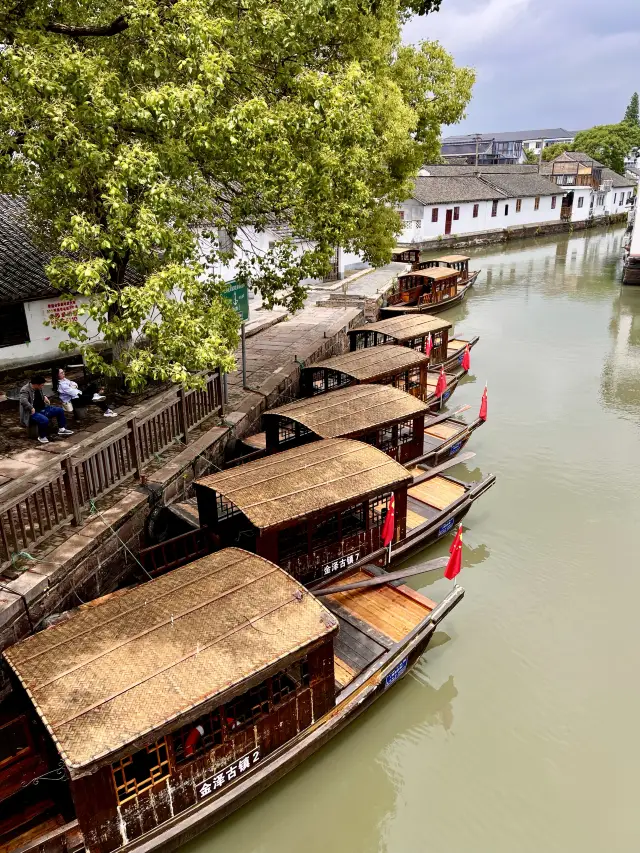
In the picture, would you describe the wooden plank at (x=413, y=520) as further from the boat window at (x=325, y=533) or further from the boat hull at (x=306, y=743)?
the boat hull at (x=306, y=743)

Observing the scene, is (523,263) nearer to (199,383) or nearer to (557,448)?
(557,448)

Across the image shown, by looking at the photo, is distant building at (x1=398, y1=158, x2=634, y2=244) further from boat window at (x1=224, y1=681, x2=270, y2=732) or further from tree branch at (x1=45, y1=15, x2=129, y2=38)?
boat window at (x1=224, y1=681, x2=270, y2=732)

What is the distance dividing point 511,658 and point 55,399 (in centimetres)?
1160

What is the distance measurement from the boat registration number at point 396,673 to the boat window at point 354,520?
2.20 meters

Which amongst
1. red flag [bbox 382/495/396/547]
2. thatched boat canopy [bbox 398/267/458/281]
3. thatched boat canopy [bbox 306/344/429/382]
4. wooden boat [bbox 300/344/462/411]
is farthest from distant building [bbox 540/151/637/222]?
red flag [bbox 382/495/396/547]

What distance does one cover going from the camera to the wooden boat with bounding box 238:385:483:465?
463 inches

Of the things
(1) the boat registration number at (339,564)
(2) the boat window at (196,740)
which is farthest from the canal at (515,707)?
(1) the boat registration number at (339,564)

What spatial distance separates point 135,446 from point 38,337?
302 inches

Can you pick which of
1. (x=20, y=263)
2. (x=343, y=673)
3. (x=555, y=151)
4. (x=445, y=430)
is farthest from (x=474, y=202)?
(x=343, y=673)

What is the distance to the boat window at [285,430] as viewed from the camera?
12596 millimetres

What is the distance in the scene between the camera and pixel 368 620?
9430 millimetres

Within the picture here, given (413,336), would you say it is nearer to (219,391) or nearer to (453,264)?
(219,391)

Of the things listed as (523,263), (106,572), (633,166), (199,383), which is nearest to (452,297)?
(523,263)

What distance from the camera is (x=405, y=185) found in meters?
23.0
